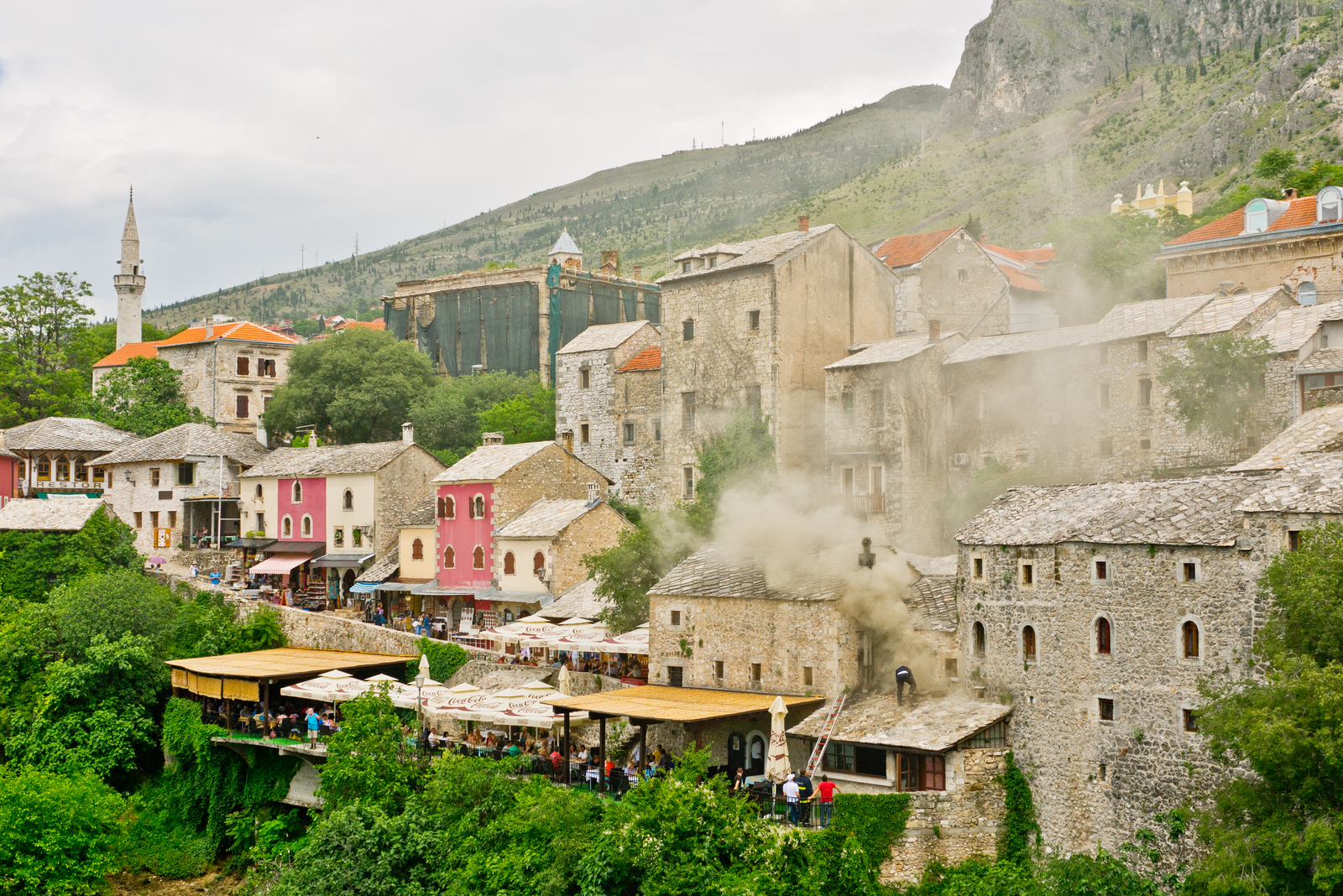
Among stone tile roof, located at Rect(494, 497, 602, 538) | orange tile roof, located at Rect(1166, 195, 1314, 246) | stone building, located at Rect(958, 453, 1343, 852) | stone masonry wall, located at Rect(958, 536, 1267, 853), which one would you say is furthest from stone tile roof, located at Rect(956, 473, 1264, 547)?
orange tile roof, located at Rect(1166, 195, 1314, 246)

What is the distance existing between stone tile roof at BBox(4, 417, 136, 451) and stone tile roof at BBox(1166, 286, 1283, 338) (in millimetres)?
56445

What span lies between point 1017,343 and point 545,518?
19780mm

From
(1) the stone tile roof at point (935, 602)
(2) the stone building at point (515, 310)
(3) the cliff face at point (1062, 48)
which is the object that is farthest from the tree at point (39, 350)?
(3) the cliff face at point (1062, 48)

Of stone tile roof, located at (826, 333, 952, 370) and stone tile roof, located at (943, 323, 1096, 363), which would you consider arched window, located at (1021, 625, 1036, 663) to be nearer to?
stone tile roof, located at (943, 323, 1096, 363)

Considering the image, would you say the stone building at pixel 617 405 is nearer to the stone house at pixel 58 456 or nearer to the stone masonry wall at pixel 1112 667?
the stone house at pixel 58 456

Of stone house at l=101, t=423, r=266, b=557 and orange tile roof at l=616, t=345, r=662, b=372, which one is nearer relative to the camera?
orange tile roof at l=616, t=345, r=662, b=372

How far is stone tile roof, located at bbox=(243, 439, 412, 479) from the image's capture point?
191ft

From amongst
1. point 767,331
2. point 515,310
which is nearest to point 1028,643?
point 767,331

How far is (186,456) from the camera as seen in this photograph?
211ft

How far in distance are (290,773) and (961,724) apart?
24264 millimetres

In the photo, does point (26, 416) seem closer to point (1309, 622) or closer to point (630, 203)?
point (1309, 622)

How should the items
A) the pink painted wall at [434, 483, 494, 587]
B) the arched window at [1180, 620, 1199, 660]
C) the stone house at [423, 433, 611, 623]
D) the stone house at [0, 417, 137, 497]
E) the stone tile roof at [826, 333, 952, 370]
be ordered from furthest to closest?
the stone house at [0, 417, 137, 497] → the pink painted wall at [434, 483, 494, 587] → the stone house at [423, 433, 611, 623] → the stone tile roof at [826, 333, 952, 370] → the arched window at [1180, 620, 1199, 660]

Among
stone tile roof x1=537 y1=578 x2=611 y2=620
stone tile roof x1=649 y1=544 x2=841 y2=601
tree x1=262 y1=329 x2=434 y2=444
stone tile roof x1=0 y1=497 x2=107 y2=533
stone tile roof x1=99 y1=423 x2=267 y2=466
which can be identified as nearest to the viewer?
stone tile roof x1=649 y1=544 x2=841 y2=601

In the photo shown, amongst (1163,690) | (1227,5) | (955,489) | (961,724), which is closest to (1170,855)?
(1163,690)
